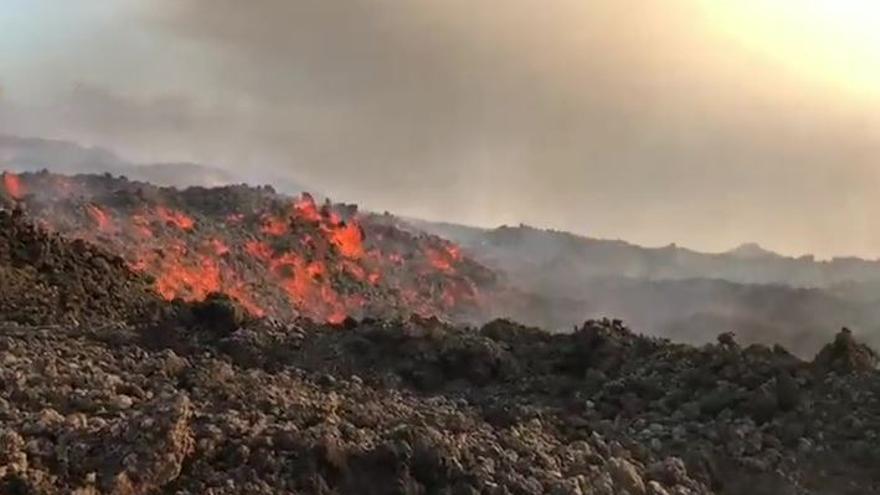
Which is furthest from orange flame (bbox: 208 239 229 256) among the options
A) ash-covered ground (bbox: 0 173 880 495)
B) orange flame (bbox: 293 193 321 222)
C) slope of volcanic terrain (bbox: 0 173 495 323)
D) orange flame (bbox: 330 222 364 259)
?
ash-covered ground (bbox: 0 173 880 495)

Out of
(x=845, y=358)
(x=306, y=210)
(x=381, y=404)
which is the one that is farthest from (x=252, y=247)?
(x=381, y=404)

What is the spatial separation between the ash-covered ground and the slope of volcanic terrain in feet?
60.1

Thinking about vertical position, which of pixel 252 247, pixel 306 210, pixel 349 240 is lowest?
pixel 252 247

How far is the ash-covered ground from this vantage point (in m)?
8.27

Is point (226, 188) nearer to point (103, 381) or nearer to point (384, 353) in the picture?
point (384, 353)

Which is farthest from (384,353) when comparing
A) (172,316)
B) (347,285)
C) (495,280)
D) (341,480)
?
(495,280)

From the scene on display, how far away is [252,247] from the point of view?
145 ft

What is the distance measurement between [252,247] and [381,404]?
3350 cm

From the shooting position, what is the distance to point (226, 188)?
51.0 m

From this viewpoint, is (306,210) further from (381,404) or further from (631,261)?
(631,261)

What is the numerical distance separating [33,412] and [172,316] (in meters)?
8.28

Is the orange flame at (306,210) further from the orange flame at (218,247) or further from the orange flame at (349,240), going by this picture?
the orange flame at (218,247)

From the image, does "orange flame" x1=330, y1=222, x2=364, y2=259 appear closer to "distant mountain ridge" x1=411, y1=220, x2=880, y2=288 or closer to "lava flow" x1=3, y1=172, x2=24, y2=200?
"lava flow" x1=3, y1=172, x2=24, y2=200

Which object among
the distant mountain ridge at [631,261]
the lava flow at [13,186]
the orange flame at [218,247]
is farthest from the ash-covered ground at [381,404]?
the distant mountain ridge at [631,261]
